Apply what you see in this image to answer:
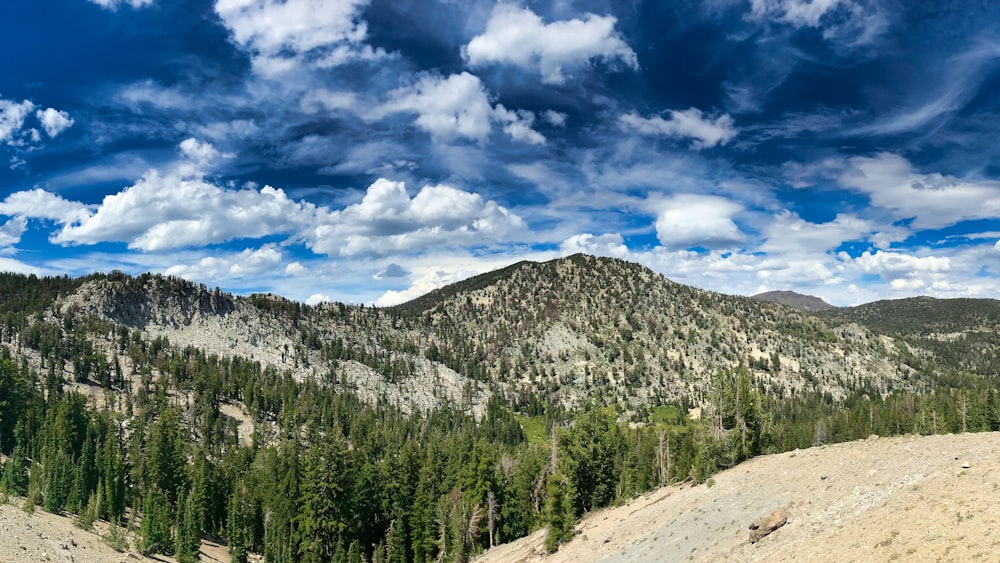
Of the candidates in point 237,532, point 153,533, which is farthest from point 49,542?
point 237,532

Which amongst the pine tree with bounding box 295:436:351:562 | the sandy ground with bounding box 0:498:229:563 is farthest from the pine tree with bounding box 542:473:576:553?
the sandy ground with bounding box 0:498:229:563

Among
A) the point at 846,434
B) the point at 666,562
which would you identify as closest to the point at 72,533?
the point at 666,562

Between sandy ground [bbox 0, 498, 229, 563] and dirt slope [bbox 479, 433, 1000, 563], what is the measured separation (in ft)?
151

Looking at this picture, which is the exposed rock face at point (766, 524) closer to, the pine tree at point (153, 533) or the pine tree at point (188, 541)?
the pine tree at point (188, 541)

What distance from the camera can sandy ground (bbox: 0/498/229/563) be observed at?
150ft

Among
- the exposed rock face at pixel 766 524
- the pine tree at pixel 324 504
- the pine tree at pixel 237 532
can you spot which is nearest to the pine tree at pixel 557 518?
the exposed rock face at pixel 766 524

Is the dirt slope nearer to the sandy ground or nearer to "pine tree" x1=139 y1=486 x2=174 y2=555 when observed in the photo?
the sandy ground

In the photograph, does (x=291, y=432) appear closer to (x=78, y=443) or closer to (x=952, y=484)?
(x=78, y=443)

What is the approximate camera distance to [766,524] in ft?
119

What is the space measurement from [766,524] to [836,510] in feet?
14.8

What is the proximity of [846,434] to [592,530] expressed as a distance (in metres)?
121

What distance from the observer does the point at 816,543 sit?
1179 inches

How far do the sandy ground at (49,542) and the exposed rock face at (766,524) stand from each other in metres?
57.4

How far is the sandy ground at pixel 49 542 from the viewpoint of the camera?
4562 cm
